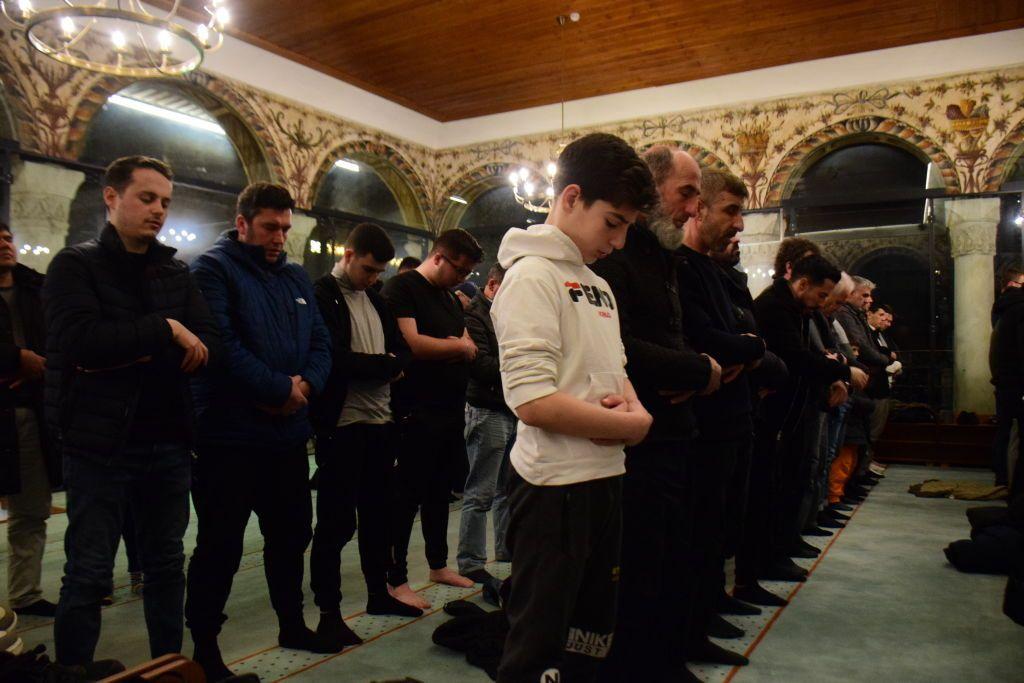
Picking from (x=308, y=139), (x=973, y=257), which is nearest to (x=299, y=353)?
(x=308, y=139)

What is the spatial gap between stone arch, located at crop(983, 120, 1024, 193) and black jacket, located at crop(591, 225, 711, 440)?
776 centimetres

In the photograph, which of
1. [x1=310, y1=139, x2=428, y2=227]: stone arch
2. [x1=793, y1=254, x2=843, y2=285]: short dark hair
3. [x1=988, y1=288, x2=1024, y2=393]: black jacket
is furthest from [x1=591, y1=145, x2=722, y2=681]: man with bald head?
[x1=310, y1=139, x2=428, y2=227]: stone arch

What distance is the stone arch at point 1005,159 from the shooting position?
8078 millimetres

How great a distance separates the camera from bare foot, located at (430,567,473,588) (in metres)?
3.53

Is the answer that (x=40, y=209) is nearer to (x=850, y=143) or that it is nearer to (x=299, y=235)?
(x=299, y=235)

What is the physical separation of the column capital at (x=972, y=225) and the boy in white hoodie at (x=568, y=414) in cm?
816

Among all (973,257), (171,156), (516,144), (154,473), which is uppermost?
(516,144)

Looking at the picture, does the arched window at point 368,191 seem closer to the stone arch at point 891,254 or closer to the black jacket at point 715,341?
Answer: the stone arch at point 891,254

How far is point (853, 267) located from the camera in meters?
9.73

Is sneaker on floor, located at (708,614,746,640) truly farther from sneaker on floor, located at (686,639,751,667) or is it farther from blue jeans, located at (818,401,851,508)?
blue jeans, located at (818,401,851,508)

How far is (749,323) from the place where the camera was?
2.83m

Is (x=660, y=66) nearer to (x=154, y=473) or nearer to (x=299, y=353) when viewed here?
(x=299, y=353)

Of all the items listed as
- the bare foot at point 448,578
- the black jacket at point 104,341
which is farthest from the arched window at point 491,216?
the black jacket at point 104,341

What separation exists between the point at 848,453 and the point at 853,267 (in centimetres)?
470
